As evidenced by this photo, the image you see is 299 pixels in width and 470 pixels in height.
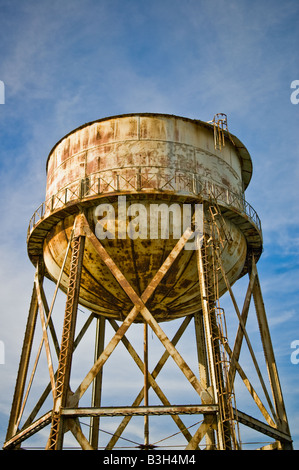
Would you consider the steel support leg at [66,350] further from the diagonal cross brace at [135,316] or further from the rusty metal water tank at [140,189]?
the rusty metal water tank at [140,189]

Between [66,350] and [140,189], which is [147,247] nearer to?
[140,189]

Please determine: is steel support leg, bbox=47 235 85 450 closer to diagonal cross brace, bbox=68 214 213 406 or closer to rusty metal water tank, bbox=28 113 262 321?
diagonal cross brace, bbox=68 214 213 406

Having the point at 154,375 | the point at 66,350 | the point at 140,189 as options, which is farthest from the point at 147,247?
the point at 154,375

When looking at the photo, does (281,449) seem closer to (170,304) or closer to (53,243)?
(170,304)

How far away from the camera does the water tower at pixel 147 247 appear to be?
40.9ft

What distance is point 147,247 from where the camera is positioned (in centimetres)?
1394

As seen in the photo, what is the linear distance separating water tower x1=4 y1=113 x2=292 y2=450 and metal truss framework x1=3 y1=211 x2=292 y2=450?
0.11 ft

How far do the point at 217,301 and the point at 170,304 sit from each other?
3.62m

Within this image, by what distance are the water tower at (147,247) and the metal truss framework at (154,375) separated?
0.11 ft

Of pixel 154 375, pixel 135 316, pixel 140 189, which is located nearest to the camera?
pixel 135 316

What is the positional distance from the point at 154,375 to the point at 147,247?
6.40m

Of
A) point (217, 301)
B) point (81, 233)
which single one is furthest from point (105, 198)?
point (217, 301)

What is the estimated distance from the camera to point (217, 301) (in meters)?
13.2

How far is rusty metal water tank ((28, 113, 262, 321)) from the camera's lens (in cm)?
1405
